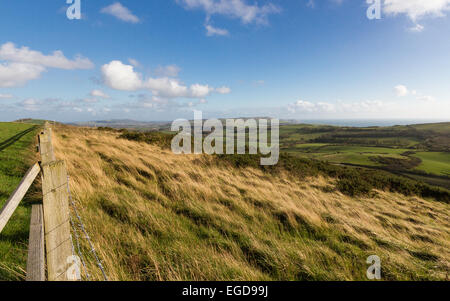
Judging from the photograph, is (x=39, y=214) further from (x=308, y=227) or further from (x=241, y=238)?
(x=308, y=227)

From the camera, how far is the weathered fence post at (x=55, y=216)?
1934mm

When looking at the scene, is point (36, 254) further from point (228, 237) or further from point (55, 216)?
point (228, 237)

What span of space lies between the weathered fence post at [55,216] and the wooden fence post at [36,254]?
0.42 ft

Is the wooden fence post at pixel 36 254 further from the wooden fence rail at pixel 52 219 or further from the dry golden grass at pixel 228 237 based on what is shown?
the dry golden grass at pixel 228 237

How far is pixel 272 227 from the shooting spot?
4.79m

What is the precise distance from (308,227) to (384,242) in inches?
69.1

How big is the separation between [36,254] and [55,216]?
71 cm

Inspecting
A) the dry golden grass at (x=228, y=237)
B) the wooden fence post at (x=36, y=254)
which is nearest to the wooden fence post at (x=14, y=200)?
the wooden fence post at (x=36, y=254)

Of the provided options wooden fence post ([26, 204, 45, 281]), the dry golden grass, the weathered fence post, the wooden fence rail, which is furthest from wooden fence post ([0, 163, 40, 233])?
the dry golden grass

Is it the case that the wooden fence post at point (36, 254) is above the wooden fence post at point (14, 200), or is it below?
below

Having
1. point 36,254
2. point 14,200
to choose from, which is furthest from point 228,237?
point 14,200

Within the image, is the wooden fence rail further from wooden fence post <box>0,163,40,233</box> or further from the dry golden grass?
the dry golden grass

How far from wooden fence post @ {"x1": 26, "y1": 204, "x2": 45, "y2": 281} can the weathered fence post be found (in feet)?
0.42
